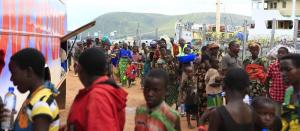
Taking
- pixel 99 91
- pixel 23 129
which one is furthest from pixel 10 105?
pixel 99 91

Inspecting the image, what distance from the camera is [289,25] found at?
57094mm

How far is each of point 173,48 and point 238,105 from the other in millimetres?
12046

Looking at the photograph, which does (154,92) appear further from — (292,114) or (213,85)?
(213,85)

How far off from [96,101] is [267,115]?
60.6 inches

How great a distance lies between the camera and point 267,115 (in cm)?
429

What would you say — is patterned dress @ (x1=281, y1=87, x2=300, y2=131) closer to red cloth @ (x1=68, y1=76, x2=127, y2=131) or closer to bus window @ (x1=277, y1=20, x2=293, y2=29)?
red cloth @ (x1=68, y1=76, x2=127, y2=131)

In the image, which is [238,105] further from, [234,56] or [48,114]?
[234,56]

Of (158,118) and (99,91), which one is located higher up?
(99,91)

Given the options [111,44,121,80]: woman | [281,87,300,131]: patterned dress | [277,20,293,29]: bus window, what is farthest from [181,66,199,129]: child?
[277,20,293,29]: bus window

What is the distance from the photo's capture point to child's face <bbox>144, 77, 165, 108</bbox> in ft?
13.3

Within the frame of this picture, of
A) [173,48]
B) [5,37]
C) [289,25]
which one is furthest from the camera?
[289,25]

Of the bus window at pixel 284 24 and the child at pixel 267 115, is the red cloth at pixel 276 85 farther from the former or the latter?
the bus window at pixel 284 24

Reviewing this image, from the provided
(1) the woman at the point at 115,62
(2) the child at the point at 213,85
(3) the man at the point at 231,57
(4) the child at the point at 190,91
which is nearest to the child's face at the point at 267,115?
(3) the man at the point at 231,57

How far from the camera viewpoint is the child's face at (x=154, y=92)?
4059 mm
